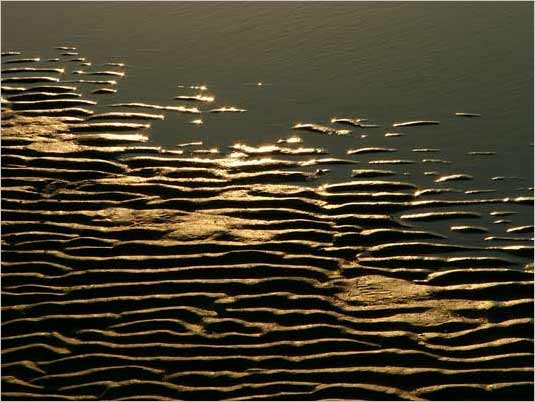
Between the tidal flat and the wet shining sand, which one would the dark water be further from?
the wet shining sand

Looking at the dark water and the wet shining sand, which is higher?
the dark water

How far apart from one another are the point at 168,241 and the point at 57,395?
5.32ft

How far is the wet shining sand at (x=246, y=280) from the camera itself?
488cm

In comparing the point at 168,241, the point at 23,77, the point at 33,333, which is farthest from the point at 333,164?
the point at 23,77

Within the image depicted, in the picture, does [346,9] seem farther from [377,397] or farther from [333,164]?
[377,397]

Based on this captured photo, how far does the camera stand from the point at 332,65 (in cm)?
852

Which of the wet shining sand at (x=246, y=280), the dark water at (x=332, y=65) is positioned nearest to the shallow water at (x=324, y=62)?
the dark water at (x=332, y=65)

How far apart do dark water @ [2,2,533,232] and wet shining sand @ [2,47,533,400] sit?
0.36m

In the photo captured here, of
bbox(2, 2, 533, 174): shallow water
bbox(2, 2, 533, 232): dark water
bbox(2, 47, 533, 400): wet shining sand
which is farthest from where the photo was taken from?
bbox(2, 2, 533, 174): shallow water

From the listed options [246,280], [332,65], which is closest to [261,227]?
[246,280]

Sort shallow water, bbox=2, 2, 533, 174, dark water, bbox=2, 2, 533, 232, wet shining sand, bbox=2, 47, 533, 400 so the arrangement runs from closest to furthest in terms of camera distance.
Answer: wet shining sand, bbox=2, 47, 533, 400 < dark water, bbox=2, 2, 533, 232 < shallow water, bbox=2, 2, 533, 174

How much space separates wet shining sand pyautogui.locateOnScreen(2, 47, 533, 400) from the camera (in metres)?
4.88

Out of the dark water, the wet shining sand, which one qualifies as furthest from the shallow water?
the wet shining sand

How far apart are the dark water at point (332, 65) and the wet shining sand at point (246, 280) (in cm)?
36
